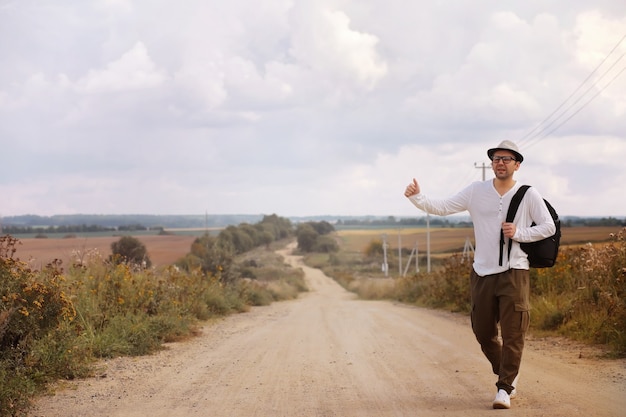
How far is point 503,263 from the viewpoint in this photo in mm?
7016

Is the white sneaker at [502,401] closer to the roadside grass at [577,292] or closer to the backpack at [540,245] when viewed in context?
the backpack at [540,245]

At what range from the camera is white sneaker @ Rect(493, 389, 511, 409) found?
6.83 m

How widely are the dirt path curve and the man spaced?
523 mm

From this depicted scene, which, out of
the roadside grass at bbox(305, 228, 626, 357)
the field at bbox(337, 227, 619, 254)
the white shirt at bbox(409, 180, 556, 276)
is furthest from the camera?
the field at bbox(337, 227, 619, 254)

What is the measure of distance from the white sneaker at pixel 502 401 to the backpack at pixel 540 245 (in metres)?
1.31

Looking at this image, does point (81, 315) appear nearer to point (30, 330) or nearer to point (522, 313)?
point (30, 330)

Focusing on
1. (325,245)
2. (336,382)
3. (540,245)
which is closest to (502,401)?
(540,245)

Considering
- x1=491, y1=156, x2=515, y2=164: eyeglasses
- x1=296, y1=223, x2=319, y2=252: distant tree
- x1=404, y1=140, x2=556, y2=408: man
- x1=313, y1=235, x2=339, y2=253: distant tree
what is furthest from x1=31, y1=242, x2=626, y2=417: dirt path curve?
x1=296, y1=223, x2=319, y2=252: distant tree

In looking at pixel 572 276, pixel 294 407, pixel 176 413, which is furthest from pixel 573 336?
pixel 176 413

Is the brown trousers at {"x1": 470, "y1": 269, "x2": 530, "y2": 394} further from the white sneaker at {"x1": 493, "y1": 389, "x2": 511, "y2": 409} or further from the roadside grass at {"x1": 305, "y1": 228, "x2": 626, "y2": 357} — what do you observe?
the roadside grass at {"x1": 305, "y1": 228, "x2": 626, "y2": 357}

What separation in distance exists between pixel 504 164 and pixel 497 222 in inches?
23.8

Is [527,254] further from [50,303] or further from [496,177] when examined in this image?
[50,303]

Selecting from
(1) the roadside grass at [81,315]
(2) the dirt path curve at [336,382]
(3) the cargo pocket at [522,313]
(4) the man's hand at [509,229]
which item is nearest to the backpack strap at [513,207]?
(4) the man's hand at [509,229]

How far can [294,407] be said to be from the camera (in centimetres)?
719
